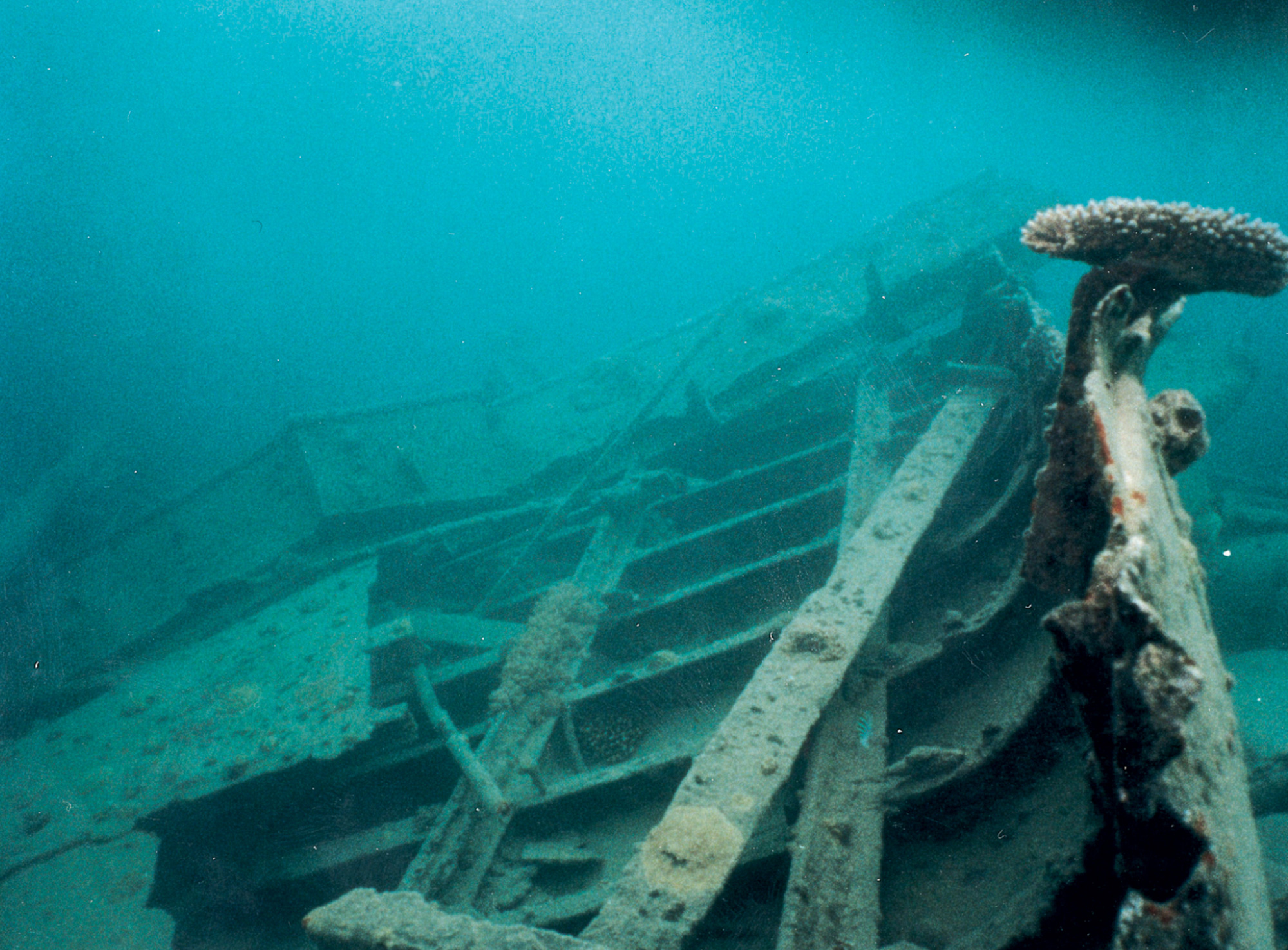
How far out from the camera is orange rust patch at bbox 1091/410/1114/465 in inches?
46.3

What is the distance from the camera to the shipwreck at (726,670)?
1.29m

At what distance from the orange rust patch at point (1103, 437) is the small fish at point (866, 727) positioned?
1.58m

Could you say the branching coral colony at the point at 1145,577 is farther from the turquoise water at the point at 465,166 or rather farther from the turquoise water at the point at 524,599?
the turquoise water at the point at 465,166

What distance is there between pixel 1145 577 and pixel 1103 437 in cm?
40

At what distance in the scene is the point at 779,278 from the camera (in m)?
8.57

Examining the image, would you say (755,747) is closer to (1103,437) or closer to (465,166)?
(1103,437)

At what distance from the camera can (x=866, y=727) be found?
7.59 ft

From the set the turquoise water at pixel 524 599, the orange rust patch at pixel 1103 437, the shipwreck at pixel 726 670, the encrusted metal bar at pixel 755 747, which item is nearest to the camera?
the orange rust patch at pixel 1103 437

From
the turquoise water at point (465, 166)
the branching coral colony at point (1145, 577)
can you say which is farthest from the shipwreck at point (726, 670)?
the turquoise water at point (465, 166)

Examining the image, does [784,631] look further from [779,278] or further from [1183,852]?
[779,278]

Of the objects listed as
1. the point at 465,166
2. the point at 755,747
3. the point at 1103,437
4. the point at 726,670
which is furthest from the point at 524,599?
the point at 465,166

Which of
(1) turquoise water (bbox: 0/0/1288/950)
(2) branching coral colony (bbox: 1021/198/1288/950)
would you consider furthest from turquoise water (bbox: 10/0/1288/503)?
(2) branching coral colony (bbox: 1021/198/1288/950)

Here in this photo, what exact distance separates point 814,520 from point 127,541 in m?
7.99

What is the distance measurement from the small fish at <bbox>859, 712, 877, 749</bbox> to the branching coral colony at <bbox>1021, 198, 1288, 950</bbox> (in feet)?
3.60
